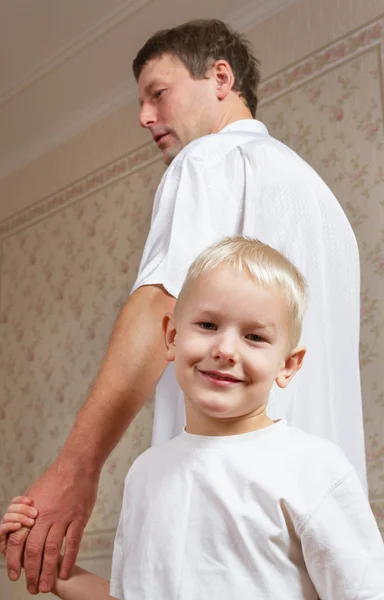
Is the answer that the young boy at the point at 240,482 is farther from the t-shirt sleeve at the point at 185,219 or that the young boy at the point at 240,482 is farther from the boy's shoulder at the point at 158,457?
the t-shirt sleeve at the point at 185,219

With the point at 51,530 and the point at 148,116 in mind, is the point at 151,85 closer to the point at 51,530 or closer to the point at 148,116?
the point at 148,116

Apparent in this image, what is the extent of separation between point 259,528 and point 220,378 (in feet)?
0.56

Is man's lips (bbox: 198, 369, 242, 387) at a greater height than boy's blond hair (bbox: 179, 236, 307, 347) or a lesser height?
lesser

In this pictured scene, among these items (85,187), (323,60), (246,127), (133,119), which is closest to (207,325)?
(246,127)

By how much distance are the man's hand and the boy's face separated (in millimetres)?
271

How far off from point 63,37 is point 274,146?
2.65 meters

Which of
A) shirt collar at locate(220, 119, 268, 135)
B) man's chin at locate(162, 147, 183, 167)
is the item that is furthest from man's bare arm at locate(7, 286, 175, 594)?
man's chin at locate(162, 147, 183, 167)

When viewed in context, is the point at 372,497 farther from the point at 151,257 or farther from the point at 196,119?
the point at 151,257

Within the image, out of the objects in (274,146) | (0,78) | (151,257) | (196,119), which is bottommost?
(151,257)

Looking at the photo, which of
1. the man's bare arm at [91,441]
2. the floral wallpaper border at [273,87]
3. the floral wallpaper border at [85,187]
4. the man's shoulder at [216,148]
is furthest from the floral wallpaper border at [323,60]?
the man's bare arm at [91,441]

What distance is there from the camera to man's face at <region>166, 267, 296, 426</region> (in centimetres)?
95

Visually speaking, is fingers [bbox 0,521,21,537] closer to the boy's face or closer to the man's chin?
the boy's face

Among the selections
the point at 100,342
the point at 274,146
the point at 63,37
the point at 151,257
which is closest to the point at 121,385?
the point at 151,257

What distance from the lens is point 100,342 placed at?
12.7ft
